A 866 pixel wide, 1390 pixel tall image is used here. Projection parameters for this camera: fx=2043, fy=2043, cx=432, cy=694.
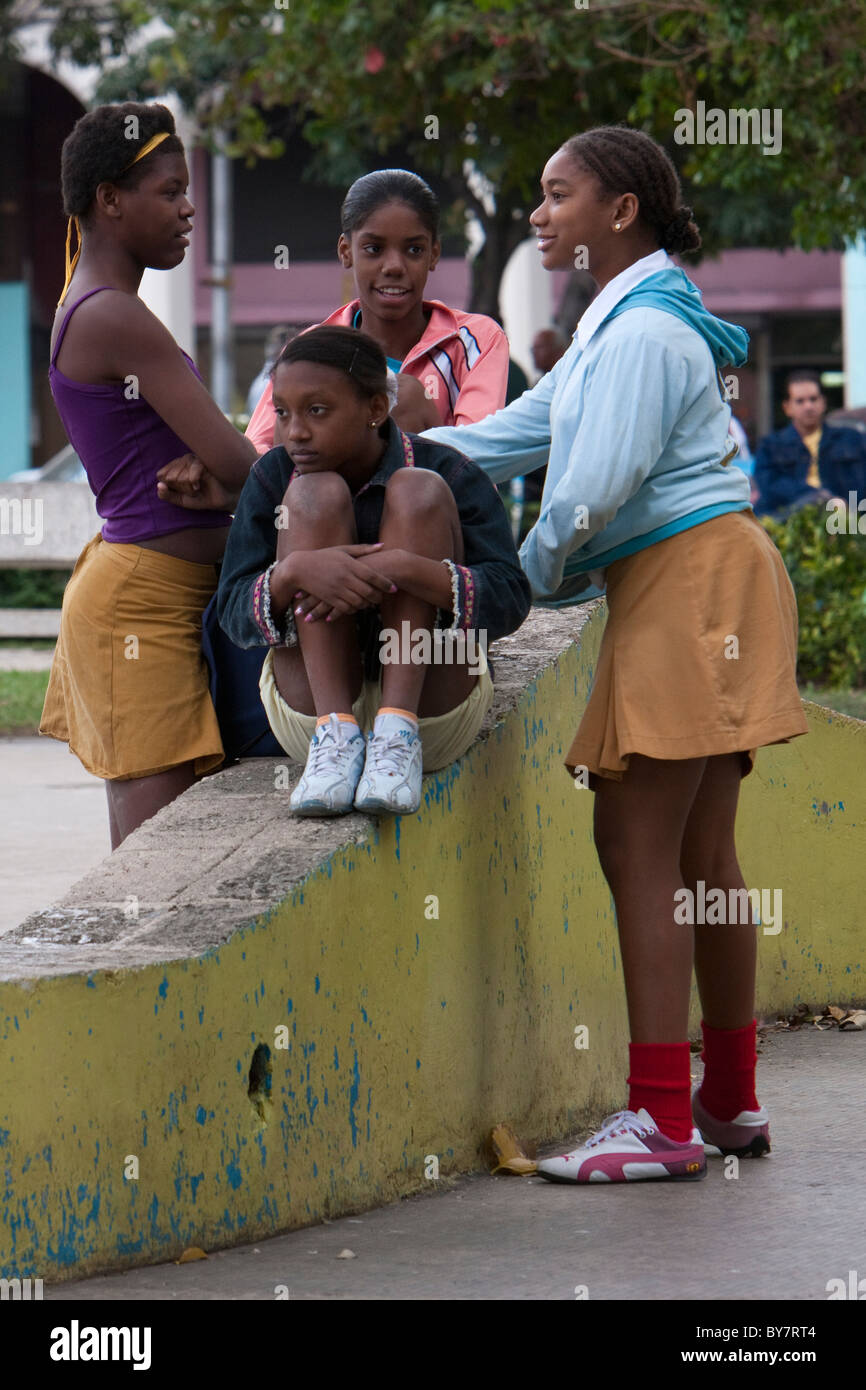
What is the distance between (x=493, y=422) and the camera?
4.10 meters

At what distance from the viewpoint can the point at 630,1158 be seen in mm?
3729

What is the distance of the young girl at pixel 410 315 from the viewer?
4.36m

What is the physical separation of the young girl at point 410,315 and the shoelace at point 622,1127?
1474 mm

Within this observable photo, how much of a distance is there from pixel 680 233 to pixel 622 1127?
1672 mm

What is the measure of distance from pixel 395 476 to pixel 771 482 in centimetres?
868

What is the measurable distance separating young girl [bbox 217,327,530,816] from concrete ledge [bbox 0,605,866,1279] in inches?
4.5

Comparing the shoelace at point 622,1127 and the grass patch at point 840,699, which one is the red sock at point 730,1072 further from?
the grass patch at point 840,699

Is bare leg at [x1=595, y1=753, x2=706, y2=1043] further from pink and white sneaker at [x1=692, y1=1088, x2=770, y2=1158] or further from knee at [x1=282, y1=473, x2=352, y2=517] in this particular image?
knee at [x1=282, y1=473, x2=352, y2=517]

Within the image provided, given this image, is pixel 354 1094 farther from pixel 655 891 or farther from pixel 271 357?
pixel 271 357

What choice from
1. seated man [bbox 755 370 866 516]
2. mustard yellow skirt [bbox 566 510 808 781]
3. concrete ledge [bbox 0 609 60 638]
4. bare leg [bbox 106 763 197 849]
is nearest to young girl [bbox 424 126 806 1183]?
mustard yellow skirt [bbox 566 510 808 781]

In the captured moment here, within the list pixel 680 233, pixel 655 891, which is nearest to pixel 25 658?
pixel 680 233

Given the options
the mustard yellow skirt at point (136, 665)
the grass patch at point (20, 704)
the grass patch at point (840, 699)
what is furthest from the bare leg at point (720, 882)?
the grass patch at point (20, 704)
